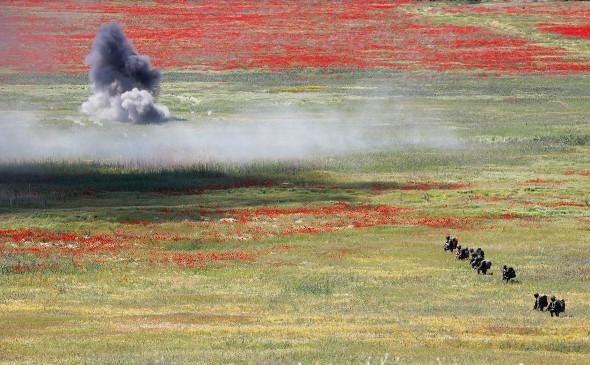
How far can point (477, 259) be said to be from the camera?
41.5 m

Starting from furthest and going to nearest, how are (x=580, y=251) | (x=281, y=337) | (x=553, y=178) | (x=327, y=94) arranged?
(x=327, y=94), (x=553, y=178), (x=580, y=251), (x=281, y=337)

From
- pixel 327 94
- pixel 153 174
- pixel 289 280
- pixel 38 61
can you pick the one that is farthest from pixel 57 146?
pixel 38 61

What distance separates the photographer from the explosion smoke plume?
362 ft

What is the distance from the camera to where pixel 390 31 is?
17900 centimetres

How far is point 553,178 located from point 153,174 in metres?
37.1

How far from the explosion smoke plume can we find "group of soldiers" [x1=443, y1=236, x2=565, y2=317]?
227 ft

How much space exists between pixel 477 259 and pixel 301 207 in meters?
22.0

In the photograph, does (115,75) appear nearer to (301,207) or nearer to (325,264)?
(301,207)

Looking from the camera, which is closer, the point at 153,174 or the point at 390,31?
the point at 153,174

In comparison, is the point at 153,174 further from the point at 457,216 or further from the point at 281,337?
the point at 281,337

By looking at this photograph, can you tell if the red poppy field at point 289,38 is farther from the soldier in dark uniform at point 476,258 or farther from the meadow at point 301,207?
the soldier in dark uniform at point 476,258

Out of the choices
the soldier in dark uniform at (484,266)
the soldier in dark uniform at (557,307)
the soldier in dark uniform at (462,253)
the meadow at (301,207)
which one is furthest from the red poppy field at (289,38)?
the soldier in dark uniform at (557,307)

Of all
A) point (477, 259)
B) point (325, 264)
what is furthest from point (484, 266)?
point (325, 264)

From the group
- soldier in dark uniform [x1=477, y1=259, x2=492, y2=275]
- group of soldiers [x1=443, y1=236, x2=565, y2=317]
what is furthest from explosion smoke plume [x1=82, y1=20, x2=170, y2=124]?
soldier in dark uniform [x1=477, y1=259, x2=492, y2=275]
